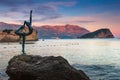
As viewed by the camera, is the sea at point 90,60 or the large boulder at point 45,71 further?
the sea at point 90,60

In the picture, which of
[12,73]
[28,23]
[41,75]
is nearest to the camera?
[41,75]

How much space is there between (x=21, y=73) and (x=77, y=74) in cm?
396

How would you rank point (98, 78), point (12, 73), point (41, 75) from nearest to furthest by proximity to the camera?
point (41, 75)
point (12, 73)
point (98, 78)

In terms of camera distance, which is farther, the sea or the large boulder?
the sea

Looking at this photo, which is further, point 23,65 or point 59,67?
point 23,65

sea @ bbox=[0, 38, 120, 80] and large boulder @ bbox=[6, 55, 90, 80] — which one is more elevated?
large boulder @ bbox=[6, 55, 90, 80]

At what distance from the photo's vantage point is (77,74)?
62.7ft

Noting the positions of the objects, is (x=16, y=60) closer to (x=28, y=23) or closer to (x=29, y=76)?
(x=29, y=76)

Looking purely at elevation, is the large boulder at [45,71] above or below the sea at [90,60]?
above

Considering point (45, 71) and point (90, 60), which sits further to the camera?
point (90, 60)

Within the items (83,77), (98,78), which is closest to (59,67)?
(83,77)

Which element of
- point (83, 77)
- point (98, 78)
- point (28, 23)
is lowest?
point (98, 78)

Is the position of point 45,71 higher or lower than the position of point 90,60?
higher

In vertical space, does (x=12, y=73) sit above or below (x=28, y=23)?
below
